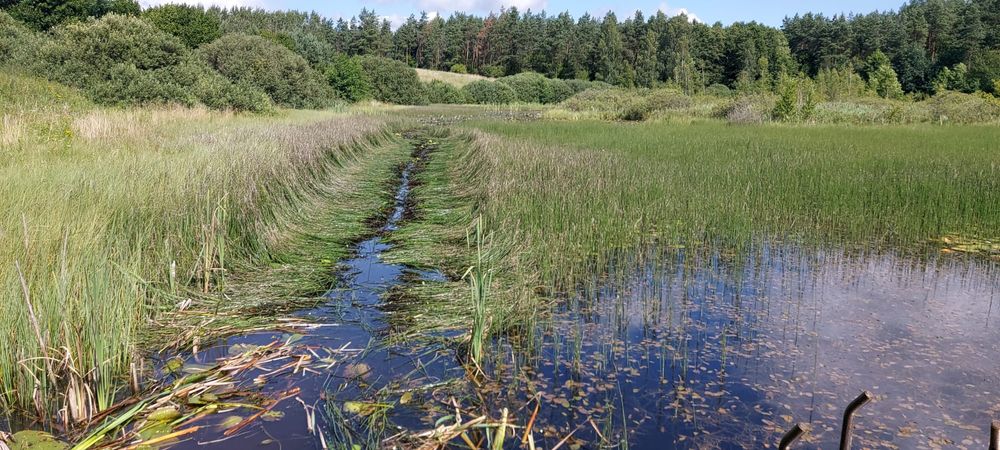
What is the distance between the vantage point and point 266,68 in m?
27.3

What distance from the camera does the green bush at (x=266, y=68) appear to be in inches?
1047

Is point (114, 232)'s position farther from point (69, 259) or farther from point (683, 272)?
point (683, 272)

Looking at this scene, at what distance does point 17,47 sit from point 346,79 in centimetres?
2216

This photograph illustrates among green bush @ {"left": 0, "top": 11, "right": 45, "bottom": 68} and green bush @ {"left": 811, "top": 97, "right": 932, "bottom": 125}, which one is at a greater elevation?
green bush @ {"left": 0, "top": 11, "right": 45, "bottom": 68}

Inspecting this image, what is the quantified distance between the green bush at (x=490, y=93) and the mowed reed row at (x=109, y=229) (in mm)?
46677

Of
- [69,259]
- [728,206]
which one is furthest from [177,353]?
[728,206]

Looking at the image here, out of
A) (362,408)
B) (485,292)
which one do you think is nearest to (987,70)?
(485,292)

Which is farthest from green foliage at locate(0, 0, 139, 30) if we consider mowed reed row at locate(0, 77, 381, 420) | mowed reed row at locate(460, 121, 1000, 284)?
mowed reed row at locate(460, 121, 1000, 284)

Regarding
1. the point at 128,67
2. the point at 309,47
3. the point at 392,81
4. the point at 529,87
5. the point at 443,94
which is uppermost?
the point at 309,47

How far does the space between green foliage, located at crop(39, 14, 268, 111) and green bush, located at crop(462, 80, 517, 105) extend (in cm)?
3821

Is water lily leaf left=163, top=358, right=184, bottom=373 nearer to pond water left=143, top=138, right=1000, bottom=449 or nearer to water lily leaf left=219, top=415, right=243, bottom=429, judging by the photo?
pond water left=143, top=138, right=1000, bottom=449

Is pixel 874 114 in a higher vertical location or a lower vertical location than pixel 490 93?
lower

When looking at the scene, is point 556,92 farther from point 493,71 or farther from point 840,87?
point 840,87

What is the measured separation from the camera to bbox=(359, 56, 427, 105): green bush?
1933 inches
